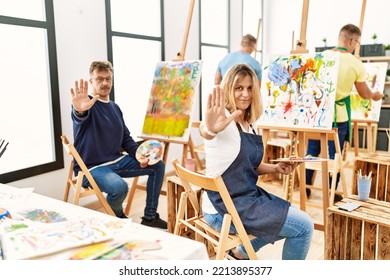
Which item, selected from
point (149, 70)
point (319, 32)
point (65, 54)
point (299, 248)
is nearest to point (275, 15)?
point (319, 32)

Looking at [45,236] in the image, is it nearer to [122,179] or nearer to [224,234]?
[224,234]

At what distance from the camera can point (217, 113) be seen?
5.13ft

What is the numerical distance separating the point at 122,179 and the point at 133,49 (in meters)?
1.70

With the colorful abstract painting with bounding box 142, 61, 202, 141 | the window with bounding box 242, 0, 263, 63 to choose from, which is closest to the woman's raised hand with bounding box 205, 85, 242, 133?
the colorful abstract painting with bounding box 142, 61, 202, 141

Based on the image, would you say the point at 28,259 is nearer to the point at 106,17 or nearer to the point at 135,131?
the point at 106,17

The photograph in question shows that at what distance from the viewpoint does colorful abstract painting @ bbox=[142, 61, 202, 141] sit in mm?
2846

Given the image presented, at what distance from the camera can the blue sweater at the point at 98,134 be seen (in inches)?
95.2

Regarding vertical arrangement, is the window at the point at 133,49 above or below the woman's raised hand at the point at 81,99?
above

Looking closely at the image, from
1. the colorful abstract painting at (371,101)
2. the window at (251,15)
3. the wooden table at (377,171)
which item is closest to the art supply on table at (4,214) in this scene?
the wooden table at (377,171)

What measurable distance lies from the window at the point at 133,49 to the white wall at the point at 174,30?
10 cm

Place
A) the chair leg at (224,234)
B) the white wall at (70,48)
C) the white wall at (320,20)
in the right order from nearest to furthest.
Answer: the chair leg at (224,234) < the white wall at (70,48) < the white wall at (320,20)

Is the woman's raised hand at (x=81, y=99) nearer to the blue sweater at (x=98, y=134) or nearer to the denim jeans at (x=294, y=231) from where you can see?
the blue sweater at (x=98, y=134)

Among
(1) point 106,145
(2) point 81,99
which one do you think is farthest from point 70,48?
(1) point 106,145

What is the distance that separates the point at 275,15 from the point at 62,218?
19.9 feet
